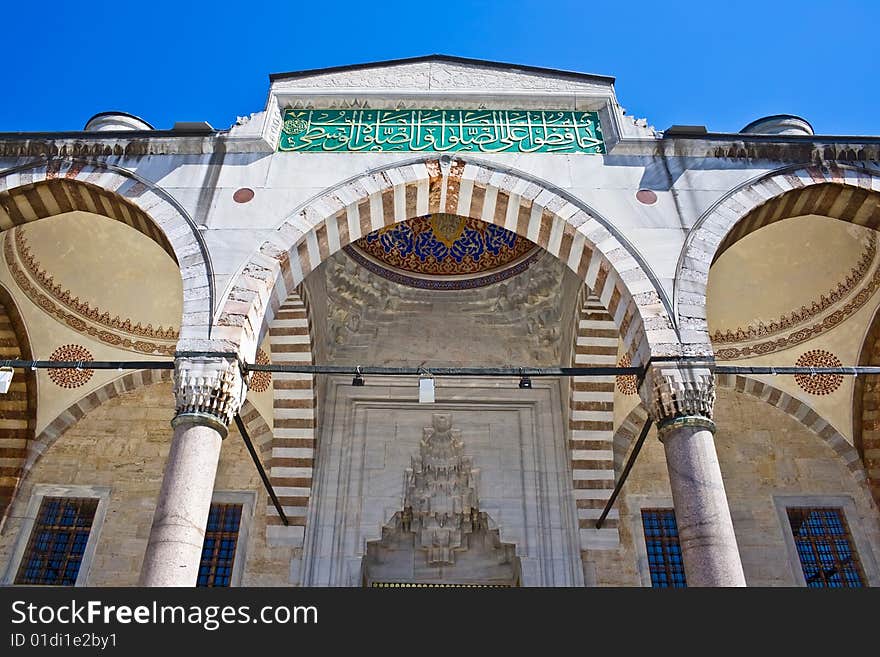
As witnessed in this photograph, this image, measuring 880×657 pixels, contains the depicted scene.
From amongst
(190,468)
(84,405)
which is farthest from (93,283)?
(190,468)

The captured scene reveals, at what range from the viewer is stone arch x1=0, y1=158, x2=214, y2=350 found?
20.3ft

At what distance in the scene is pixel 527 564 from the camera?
24.9ft

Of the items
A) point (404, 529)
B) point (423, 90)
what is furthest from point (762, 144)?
point (404, 529)

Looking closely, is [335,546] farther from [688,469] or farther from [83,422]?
[688,469]

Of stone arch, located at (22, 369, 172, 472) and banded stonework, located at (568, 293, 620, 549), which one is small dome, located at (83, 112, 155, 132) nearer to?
stone arch, located at (22, 369, 172, 472)

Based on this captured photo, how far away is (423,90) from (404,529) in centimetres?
443

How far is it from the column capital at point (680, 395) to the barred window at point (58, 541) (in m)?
5.99

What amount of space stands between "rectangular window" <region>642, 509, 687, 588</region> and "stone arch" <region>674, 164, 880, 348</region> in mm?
3161

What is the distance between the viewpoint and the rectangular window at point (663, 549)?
7.89m

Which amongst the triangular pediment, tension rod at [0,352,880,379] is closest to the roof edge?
the triangular pediment

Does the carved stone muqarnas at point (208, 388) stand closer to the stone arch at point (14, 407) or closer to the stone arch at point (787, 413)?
the stone arch at point (14, 407)

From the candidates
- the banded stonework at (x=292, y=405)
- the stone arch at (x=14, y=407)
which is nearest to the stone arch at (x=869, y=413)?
the banded stonework at (x=292, y=405)

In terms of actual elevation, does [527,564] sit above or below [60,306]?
below

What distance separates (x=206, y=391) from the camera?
17.3 ft
